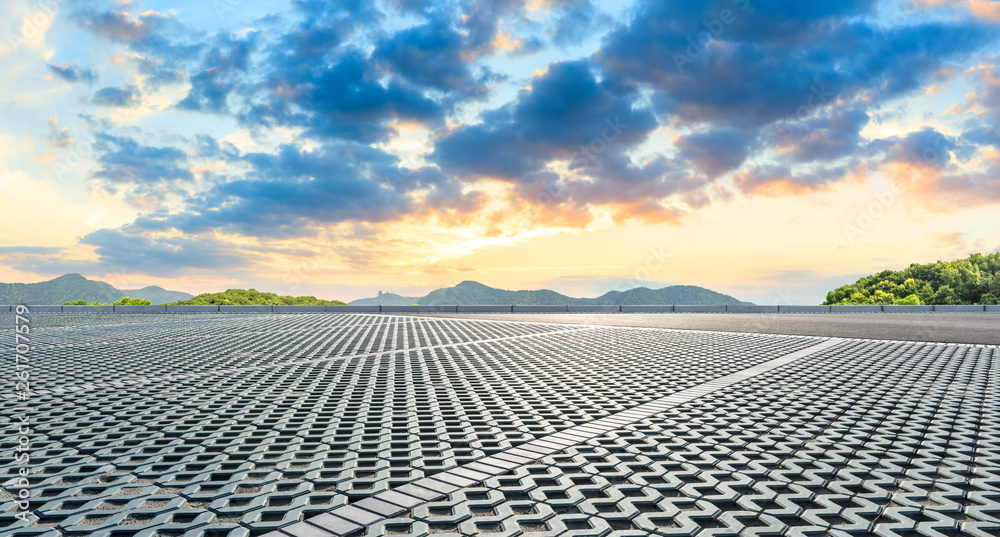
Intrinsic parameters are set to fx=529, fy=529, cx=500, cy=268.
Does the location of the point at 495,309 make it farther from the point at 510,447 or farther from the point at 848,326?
the point at 510,447

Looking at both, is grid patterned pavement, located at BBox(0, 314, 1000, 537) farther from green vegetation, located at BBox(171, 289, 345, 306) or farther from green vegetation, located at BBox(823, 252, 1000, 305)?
green vegetation, located at BBox(823, 252, 1000, 305)

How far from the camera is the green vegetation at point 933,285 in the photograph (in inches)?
2334

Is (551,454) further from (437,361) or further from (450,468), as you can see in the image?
(437,361)

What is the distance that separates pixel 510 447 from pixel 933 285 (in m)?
89.1

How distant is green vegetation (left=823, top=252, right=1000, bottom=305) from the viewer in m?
59.3

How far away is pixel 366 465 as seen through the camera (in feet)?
10.1

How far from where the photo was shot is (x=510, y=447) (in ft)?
11.4

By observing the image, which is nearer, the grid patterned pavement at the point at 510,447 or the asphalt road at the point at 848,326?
the grid patterned pavement at the point at 510,447

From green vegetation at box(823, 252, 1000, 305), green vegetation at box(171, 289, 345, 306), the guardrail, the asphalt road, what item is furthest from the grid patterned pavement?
green vegetation at box(823, 252, 1000, 305)

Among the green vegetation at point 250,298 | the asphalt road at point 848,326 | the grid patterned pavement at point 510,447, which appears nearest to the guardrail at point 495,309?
the asphalt road at point 848,326

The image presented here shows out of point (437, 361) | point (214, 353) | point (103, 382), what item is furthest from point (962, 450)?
point (214, 353)

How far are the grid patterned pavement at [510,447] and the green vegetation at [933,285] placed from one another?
57388mm

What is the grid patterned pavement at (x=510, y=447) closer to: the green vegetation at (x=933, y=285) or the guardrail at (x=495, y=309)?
the guardrail at (x=495, y=309)

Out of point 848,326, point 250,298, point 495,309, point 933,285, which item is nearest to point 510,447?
point 848,326
